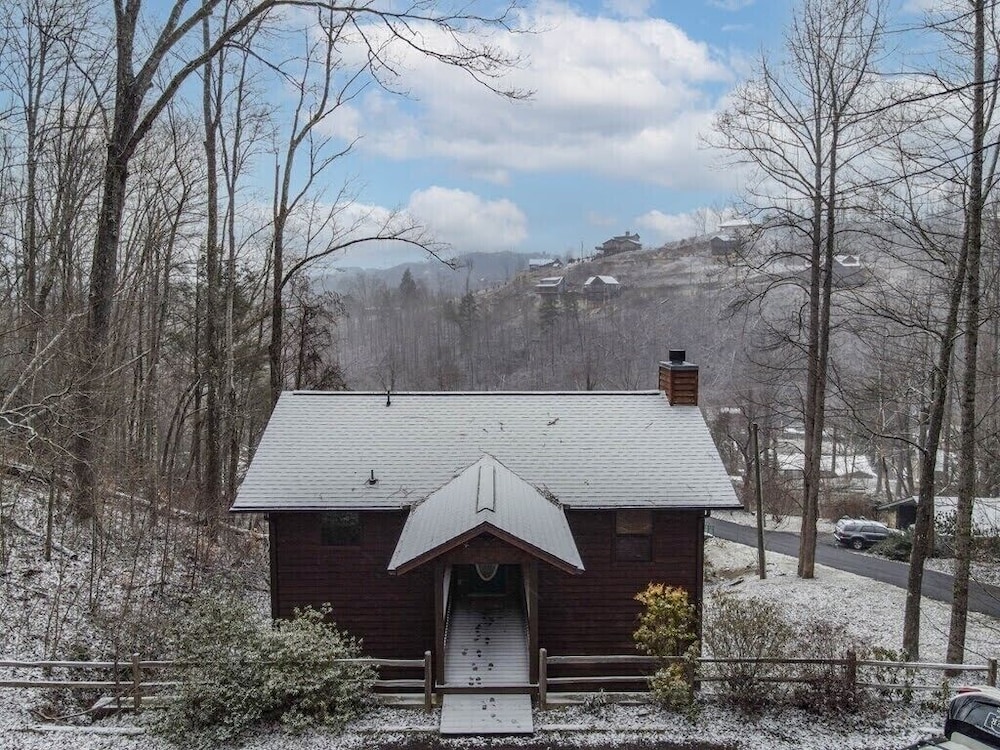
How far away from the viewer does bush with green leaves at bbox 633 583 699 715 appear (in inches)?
461

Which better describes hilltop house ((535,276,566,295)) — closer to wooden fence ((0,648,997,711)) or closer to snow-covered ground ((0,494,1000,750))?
snow-covered ground ((0,494,1000,750))

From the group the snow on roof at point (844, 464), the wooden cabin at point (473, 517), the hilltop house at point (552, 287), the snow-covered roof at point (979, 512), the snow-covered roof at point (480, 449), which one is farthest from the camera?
the hilltop house at point (552, 287)

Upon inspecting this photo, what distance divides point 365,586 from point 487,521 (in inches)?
145

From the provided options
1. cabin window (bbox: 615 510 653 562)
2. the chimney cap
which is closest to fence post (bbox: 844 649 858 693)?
cabin window (bbox: 615 510 653 562)

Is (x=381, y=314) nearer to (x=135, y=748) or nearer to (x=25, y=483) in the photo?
(x=25, y=483)

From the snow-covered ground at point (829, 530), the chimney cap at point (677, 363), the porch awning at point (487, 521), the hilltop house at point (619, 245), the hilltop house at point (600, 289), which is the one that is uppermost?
the hilltop house at point (619, 245)

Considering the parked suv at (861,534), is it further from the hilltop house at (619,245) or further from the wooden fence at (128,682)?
the hilltop house at (619,245)

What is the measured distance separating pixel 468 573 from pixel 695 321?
74.4 meters

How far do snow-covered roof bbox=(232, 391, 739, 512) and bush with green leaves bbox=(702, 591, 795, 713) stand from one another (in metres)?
2.00

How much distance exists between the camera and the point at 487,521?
451 inches

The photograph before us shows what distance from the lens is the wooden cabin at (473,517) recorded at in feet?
41.5

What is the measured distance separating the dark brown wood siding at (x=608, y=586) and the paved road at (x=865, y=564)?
5.55m

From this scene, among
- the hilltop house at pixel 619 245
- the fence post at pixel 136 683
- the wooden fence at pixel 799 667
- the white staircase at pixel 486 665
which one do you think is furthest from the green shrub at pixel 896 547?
the hilltop house at pixel 619 245

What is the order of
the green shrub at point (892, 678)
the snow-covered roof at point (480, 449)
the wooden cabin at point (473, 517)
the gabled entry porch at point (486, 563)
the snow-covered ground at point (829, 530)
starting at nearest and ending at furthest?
the gabled entry porch at point (486, 563), the green shrub at point (892, 678), the wooden cabin at point (473, 517), the snow-covered roof at point (480, 449), the snow-covered ground at point (829, 530)
